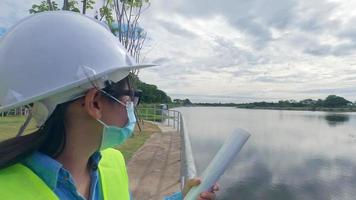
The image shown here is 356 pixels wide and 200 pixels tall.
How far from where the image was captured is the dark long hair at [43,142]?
108 centimetres

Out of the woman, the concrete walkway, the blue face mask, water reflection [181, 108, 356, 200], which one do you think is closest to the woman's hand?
the woman

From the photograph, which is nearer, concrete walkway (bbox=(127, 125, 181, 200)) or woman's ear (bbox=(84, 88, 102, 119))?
woman's ear (bbox=(84, 88, 102, 119))

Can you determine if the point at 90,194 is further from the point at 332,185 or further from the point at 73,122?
the point at 332,185

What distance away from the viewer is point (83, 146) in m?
1.27

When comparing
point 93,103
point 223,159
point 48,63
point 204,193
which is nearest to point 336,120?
point 204,193

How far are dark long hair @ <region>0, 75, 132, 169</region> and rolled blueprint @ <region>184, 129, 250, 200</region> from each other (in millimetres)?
441

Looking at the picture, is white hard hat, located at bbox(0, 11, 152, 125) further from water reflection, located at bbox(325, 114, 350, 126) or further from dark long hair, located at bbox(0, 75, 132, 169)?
water reflection, located at bbox(325, 114, 350, 126)

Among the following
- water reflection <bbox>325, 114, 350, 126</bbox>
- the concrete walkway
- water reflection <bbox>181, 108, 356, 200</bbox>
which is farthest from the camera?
water reflection <bbox>325, 114, 350, 126</bbox>

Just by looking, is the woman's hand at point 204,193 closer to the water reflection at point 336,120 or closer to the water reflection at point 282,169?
the water reflection at point 282,169

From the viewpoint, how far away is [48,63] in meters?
1.19

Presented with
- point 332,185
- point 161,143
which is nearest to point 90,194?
point 161,143

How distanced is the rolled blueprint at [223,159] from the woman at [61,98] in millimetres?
49

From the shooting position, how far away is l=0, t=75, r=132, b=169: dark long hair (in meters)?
1.08

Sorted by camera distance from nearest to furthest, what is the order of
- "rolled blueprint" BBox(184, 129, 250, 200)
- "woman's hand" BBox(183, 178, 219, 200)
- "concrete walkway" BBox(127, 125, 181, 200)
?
"rolled blueprint" BBox(184, 129, 250, 200) < "woman's hand" BBox(183, 178, 219, 200) < "concrete walkway" BBox(127, 125, 181, 200)
